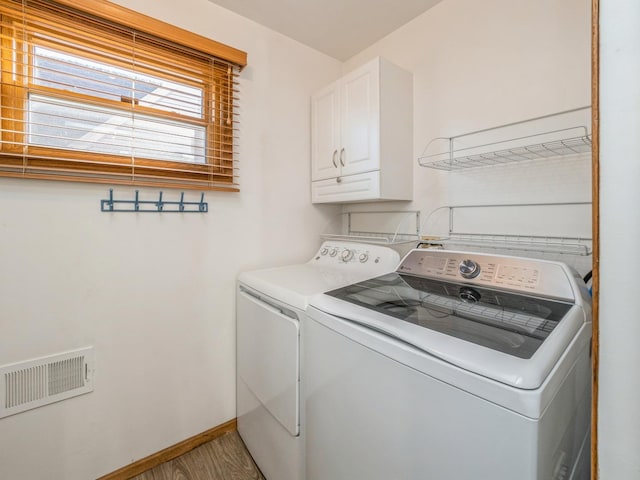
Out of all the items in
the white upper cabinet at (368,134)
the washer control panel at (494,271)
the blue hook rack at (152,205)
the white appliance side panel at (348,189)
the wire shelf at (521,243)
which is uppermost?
the white upper cabinet at (368,134)

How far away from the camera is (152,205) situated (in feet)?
5.00

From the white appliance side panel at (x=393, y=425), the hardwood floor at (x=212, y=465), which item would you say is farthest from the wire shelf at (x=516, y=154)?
the hardwood floor at (x=212, y=465)

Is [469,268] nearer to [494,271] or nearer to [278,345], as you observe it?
[494,271]

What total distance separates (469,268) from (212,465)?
1667 millimetres

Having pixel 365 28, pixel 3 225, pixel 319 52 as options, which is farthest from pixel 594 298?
pixel 319 52

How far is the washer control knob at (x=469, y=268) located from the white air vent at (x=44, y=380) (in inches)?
69.0

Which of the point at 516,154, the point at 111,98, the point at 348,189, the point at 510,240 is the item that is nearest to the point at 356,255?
the point at 348,189

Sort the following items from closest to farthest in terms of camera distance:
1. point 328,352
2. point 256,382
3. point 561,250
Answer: point 328,352
point 561,250
point 256,382

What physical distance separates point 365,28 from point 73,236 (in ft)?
6.77

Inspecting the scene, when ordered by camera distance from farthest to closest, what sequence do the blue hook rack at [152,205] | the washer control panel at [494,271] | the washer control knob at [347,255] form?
1. the washer control knob at [347,255]
2. the blue hook rack at [152,205]
3. the washer control panel at [494,271]

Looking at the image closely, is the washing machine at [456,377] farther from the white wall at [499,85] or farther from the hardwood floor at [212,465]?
the hardwood floor at [212,465]

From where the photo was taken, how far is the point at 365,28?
1.91 meters

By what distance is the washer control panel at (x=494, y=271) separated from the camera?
103 centimetres

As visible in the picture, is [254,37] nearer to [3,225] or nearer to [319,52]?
[319,52]
